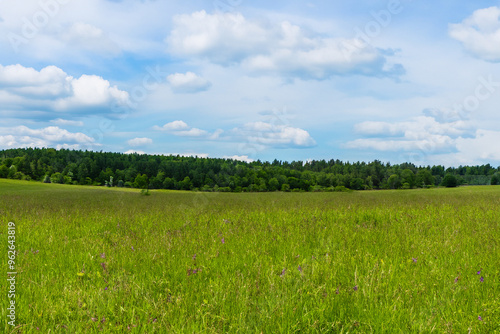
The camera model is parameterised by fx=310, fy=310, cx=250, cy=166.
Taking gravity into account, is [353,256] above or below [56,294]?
above

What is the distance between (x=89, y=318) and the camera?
2838 mm

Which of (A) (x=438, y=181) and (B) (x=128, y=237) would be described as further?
(A) (x=438, y=181)

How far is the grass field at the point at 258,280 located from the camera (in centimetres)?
268

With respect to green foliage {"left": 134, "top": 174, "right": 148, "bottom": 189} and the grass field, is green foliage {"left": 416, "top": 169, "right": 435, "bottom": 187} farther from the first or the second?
the grass field

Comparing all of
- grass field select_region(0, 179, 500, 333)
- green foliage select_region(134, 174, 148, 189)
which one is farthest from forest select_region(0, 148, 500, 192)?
grass field select_region(0, 179, 500, 333)

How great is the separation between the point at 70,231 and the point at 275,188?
73.6m

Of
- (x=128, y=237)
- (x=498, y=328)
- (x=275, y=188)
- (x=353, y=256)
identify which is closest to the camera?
(x=498, y=328)

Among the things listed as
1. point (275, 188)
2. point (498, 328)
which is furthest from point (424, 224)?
point (275, 188)

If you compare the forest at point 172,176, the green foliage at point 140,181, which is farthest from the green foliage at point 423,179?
the green foliage at point 140,181

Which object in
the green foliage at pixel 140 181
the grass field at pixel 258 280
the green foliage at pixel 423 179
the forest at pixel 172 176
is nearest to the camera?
the grass field at pixel 258 280

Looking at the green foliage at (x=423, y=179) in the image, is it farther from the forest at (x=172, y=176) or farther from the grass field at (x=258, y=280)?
the grass field at (x=258, y=280)

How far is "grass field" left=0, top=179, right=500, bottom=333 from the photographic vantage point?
268 centimetres

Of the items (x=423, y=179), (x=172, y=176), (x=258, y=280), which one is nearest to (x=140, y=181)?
(x=172, y=176)

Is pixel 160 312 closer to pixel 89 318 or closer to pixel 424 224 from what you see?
pixel 89 318
